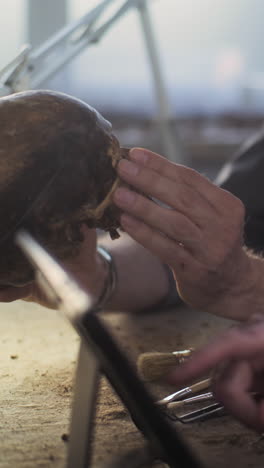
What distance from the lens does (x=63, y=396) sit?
0.99m

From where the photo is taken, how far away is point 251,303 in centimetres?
107

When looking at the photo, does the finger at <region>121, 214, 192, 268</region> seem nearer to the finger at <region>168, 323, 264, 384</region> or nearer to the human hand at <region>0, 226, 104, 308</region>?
the human hand at <region>0, 226, 104, 308</region>

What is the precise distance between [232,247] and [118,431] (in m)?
0.33

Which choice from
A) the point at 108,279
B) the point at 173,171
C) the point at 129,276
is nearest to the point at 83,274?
the point at 108,279

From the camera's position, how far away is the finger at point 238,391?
1.96 feet

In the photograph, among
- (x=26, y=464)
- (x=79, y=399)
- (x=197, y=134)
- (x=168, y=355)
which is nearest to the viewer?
(x=79, y=399)

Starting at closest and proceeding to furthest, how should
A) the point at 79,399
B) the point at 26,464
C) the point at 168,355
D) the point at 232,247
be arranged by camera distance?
the point at 79,399, the point at 26,464, the point at 232,247, the point at 168,355

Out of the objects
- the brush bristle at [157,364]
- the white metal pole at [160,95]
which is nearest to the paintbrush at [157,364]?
the brush bristle at [157,364]

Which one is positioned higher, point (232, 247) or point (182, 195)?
point (182, 195)

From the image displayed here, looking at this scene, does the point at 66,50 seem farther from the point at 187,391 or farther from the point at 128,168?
the point at 187,391

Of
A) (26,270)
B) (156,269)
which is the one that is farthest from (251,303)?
(156,269)

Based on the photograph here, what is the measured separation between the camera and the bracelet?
4.57 feet

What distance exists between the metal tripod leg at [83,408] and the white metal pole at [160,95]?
1556mm

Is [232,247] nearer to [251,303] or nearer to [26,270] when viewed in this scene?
[251,303]
